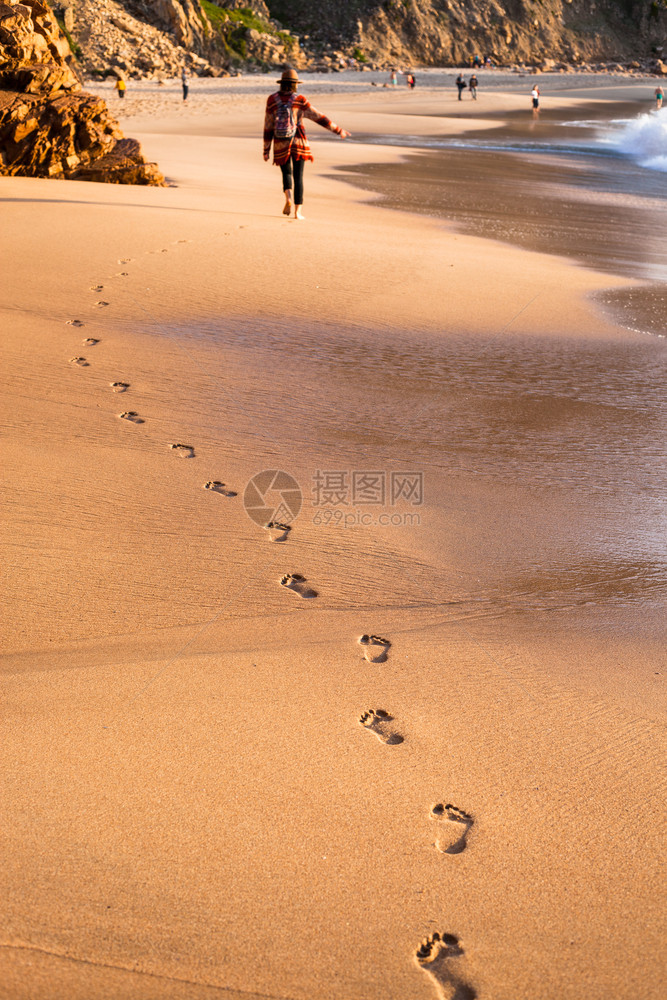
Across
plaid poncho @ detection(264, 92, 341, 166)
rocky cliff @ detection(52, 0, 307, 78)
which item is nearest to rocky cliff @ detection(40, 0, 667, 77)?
rocky cliff @ detection(52, 0, 307, 78)

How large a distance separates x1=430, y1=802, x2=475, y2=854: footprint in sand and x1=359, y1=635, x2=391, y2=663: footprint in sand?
64 cm

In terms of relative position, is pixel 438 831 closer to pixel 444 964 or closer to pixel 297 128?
pixel 444 964

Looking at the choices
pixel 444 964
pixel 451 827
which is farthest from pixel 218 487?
pixel 444 964

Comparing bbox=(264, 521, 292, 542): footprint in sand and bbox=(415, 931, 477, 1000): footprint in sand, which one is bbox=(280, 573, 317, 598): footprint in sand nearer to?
bbox=(264, 521, 292, 542): footprint in sand

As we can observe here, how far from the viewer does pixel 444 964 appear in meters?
1.75

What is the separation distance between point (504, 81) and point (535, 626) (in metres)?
56.6

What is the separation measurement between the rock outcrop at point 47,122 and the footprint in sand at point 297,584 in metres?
8.73

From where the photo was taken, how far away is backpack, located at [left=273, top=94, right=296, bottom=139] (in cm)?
819

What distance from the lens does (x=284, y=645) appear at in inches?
108

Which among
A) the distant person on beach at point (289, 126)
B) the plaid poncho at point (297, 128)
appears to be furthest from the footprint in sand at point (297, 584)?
the plaid poncho at point (297, 128)

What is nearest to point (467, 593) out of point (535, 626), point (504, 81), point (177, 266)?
point (535, 626)

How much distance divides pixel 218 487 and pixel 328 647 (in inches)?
46.5

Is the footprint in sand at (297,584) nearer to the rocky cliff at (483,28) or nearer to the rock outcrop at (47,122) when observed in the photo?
the rock outcrop at (47,122)

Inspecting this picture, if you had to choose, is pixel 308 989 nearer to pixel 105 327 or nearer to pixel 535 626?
pixel 535 626
